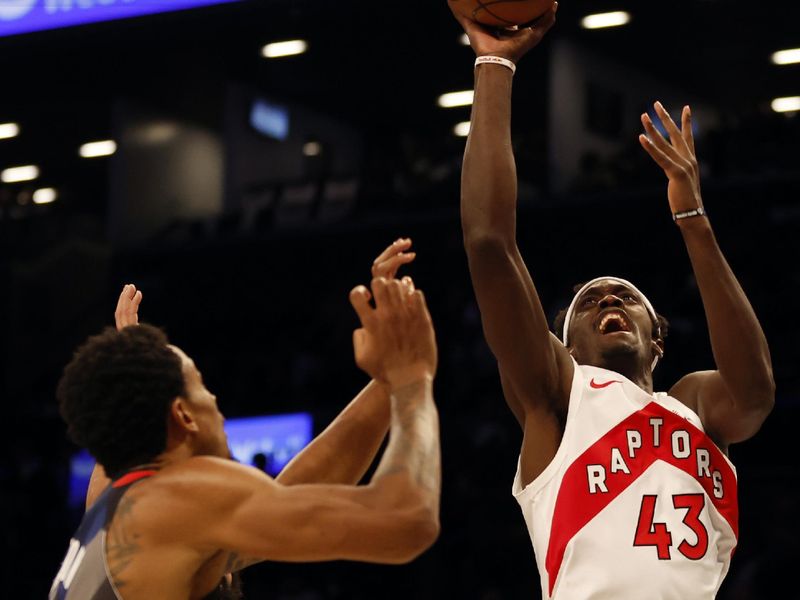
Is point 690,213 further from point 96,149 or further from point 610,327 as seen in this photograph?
point 96,149

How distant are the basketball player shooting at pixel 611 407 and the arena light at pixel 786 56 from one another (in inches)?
617

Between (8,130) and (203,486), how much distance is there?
63.7 ft

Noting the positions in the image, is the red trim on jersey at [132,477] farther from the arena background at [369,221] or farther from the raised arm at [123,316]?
the arena background at [369,221]

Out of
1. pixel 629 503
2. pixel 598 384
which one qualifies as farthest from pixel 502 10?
pixel 629 503

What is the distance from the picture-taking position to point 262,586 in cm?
1294

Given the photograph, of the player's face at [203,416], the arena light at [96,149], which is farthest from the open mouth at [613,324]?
the arena light at [96,149]

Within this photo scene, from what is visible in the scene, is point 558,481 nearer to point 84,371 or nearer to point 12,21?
point 84,371

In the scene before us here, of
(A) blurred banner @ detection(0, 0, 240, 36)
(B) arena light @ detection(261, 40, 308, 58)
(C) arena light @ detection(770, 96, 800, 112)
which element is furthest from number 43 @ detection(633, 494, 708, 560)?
(C) arena light @ detection(770, 96, 800, 112)

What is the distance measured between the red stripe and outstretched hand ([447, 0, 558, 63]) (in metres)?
1.48

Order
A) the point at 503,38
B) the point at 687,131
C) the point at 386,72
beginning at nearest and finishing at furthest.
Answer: the point at 503,38
the point at 687,131
the point at 386,72

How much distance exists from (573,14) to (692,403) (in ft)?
37.7

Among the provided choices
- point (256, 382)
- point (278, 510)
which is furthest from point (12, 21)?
point (256, 382)

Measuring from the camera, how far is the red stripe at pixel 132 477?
2996 millimetres

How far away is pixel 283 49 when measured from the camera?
59.0ft
